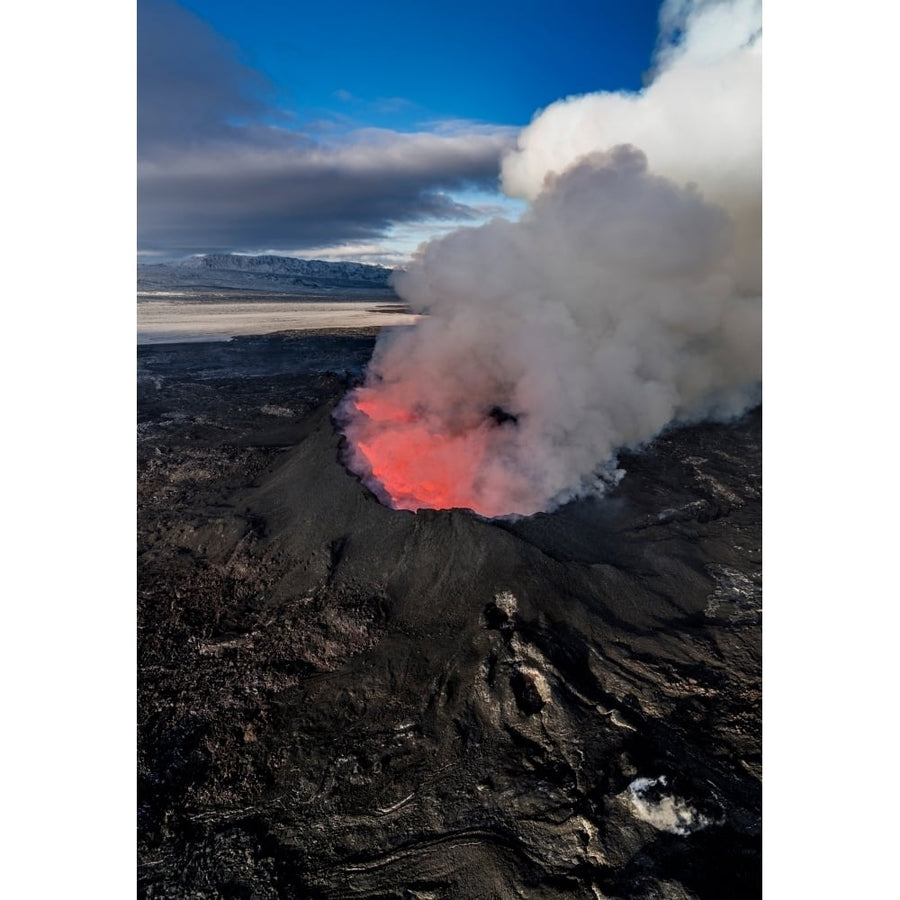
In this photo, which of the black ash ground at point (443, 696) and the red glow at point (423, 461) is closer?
the black ash ground at point (443, 696)

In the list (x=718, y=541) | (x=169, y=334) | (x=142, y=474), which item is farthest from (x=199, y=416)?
(x=169, y=334)

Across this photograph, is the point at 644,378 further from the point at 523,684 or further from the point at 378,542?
the point at 523,684

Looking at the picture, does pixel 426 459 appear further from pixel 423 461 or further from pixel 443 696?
pixel 443 696

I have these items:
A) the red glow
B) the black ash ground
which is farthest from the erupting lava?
the black ash ground

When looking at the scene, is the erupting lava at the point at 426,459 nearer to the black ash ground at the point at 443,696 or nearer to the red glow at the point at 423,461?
the red glow at the point at 423,461

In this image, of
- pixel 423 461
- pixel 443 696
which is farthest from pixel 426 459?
pixel 443 696

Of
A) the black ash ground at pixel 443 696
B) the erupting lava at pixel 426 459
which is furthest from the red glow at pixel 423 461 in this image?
the black ash ground at pixel 443 696
